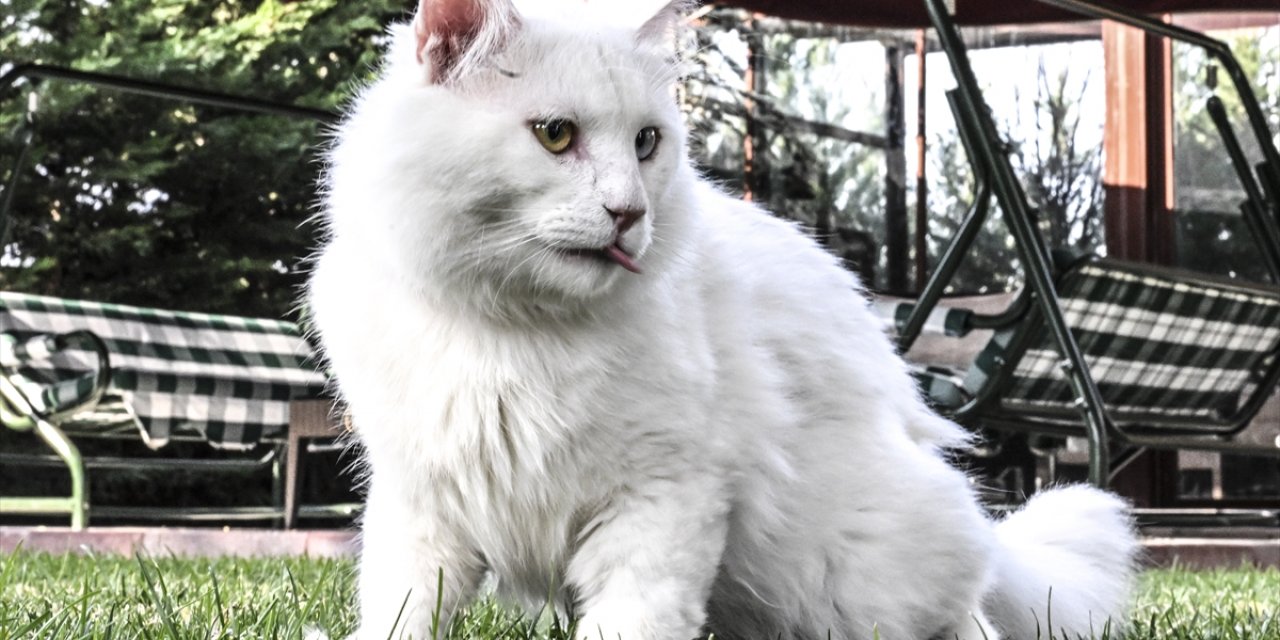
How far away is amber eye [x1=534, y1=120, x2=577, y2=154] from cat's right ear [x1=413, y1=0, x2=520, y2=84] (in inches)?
4.2

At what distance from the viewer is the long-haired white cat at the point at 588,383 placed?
4.38 feet

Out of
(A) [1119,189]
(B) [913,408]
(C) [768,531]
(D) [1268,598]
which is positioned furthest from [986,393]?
(A) [1119,189]

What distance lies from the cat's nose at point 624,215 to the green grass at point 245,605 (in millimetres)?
477

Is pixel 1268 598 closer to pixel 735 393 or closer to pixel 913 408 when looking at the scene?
pixel 913 408

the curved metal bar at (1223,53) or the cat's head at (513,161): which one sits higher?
the curved metal bar at (1223,53)

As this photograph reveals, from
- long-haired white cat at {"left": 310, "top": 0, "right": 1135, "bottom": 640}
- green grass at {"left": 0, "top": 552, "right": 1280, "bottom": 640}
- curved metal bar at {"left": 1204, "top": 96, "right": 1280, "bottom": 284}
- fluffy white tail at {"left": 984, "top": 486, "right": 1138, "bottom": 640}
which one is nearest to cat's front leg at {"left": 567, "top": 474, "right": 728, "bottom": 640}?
long-haired white cat at {"left": 310, "top": 0, "right": 1135, "bottom": 640}

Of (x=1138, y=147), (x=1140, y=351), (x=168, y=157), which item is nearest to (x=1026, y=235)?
(x=1140, y=351)

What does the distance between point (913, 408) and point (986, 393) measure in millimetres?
1616

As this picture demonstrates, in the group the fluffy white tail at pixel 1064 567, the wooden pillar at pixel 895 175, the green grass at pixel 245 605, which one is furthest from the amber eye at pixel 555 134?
the wooden pillar at pixel 895 175

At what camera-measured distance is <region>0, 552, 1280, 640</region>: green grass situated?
4.65 feet

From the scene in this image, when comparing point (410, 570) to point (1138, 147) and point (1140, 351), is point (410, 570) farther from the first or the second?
point (1138, 147)

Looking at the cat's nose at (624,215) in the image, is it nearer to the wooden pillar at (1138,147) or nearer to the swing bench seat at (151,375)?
the swing bench seat at (151,375)

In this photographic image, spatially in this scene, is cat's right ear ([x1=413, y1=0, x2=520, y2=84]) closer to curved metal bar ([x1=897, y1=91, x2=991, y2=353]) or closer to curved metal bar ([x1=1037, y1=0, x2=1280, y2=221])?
curved metal bar ([x1=897, y1=91, x2=991, y2=353])

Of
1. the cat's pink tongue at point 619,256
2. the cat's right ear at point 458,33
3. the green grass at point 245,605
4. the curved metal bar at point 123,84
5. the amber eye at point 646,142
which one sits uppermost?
the curved metal bar at point 123,84
